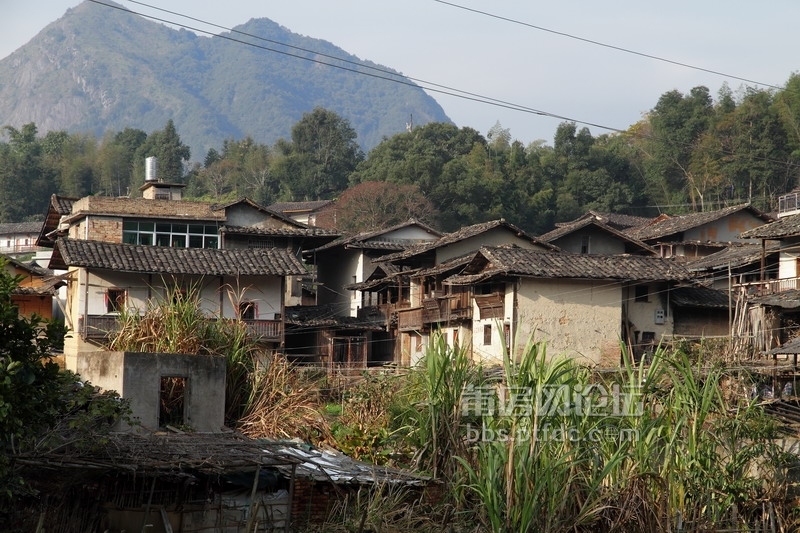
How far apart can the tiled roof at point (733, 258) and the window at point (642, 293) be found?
2.47 meters

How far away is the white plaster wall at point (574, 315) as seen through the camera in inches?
1123

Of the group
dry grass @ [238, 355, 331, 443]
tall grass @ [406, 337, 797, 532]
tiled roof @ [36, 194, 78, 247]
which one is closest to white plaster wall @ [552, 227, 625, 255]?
tiled roof @ [36, 194, 78, 247]

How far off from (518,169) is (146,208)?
→ 25.2 metres

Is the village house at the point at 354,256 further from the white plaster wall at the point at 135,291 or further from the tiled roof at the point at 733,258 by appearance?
the tiled roof at the point at 733,258

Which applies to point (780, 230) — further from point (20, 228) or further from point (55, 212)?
point (20, 228)

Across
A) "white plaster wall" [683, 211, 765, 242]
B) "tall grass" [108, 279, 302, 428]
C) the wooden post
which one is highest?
"white plaster wall" [683, 211, 765, 242]

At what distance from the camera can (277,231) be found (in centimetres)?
3566

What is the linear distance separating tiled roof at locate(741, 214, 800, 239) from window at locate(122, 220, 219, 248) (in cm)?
1728

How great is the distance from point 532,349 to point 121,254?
1743cm

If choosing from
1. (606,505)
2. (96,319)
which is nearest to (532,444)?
(606,505)

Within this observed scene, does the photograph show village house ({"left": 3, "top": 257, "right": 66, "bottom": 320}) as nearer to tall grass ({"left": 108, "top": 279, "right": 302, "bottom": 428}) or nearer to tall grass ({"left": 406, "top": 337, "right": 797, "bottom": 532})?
tall grass ({"left": 108, "top": 279, "right": 302, "bottom": 428})

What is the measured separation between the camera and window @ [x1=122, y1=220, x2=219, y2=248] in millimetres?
34281

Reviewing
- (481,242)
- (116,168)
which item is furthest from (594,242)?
(116,168)

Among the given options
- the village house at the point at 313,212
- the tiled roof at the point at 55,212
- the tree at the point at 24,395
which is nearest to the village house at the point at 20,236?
the village house at the point at 313,212
